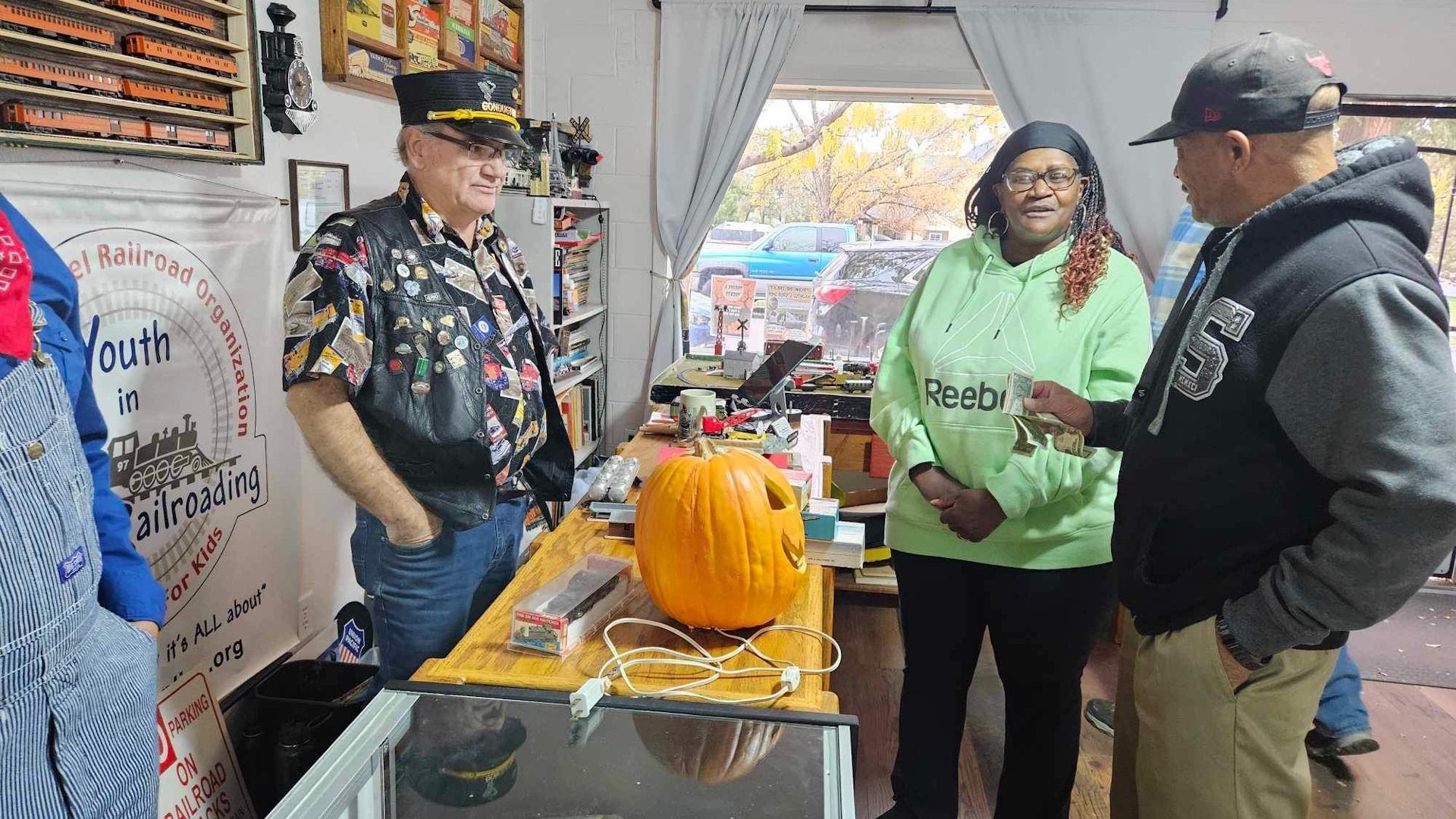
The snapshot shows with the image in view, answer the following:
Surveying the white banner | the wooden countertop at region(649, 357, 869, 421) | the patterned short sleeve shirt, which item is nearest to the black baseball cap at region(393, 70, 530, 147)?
the patterned short sleeve shirt

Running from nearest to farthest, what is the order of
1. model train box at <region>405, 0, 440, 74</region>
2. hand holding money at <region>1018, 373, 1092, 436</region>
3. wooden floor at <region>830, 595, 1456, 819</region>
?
hand holding money at <region>1018, 373, 1092, 436</region> < wooden floor at <region>830, 595, 1456, 819</region> < model train box at <region>405, 0, 440, 74</region>

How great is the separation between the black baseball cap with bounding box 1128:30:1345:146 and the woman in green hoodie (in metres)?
0.49

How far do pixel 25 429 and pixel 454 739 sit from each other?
1.98ft

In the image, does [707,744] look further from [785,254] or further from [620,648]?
[785,254]

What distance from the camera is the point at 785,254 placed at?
4395mm

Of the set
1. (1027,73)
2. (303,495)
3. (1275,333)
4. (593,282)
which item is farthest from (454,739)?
(1027,73)

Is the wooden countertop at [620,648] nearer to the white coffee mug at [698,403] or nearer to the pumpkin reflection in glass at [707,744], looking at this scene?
the pumpkin reflection in glass at [707,744]

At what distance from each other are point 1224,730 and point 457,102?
1645 millimetres

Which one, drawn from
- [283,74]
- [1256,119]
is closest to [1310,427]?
[1256,119]

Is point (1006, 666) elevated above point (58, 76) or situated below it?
below

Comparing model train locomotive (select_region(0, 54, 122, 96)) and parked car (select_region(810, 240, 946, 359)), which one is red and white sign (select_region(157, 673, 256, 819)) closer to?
model train locomotive (select_region(0, 54, 122, 96))

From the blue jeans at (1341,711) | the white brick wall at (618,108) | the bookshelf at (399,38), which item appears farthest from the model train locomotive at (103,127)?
the blue jeans at (1341,711)

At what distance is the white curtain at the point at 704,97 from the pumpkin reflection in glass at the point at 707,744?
3.30 meters

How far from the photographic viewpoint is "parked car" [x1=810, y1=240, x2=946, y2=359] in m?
4.31
